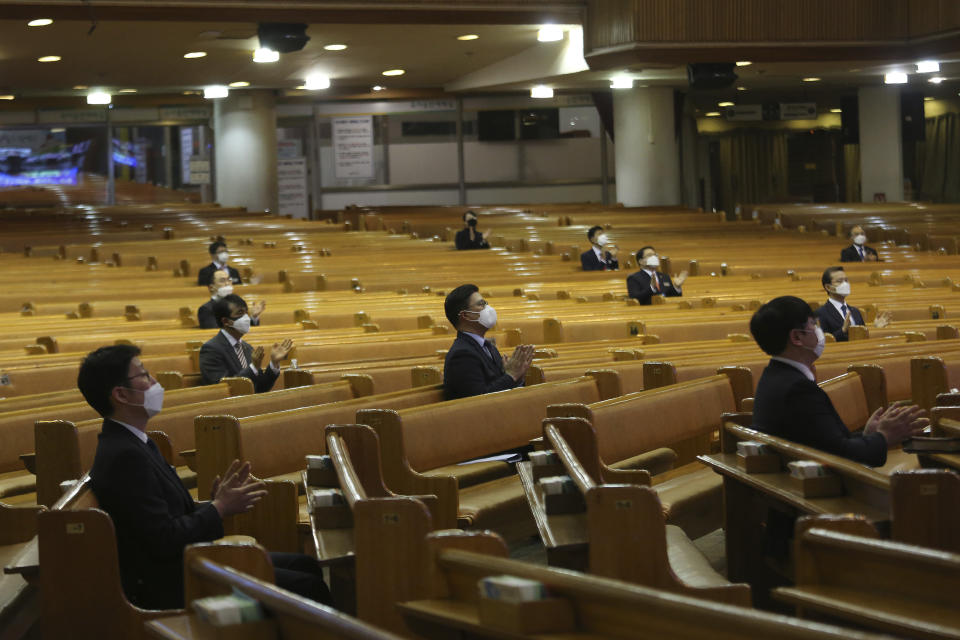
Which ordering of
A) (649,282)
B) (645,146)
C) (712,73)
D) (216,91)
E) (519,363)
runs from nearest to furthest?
(519,363)
(649,282)
(712,73)
(216,91)
(645,146)

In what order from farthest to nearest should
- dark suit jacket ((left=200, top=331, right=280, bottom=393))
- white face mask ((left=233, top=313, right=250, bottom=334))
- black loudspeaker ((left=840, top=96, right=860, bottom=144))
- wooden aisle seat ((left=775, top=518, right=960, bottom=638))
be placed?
black loudspeaker ((left=840, top=96, right=860, bottom=144)) < white face mask ((left=233, top=313, right=250, bottom=334)) < dark suit jacket ((left=200, top=331, right=280, bottom=393)) < wooden aisle seat ((left=775, top=518, right=960, bottom=638))

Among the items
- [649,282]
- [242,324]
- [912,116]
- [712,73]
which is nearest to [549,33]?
[712,73]

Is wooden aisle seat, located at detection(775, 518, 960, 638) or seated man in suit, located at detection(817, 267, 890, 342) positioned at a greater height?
seated man in suit, located at detection(817, 267, 890, 342)

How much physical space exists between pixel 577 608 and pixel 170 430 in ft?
8.26

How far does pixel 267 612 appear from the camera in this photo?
2014 mm

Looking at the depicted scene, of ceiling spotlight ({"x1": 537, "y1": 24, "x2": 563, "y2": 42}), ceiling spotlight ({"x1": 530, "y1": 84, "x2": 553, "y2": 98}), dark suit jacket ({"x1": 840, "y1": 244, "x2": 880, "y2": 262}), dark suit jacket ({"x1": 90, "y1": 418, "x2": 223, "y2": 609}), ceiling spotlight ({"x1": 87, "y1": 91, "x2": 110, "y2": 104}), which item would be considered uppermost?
ceiling spotlight ({"x1": 87, "y1": 91, "x2": 110, "y2": 104})

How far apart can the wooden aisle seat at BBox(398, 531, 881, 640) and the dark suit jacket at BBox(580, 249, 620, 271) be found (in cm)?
922

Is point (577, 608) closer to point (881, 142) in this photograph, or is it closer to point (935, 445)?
point (935, 445)

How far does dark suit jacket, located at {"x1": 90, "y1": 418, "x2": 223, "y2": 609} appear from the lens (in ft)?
9.52

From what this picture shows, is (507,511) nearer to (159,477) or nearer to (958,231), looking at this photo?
(159,477)

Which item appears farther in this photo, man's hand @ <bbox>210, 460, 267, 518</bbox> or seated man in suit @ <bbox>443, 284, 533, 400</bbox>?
seated man in suit @ <bbox>443, 284, 533, 400</bbox>

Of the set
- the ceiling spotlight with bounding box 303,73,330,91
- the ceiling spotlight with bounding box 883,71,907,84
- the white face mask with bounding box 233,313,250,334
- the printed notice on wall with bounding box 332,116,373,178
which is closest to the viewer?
the white face mask with bounding box 233,313,250,334

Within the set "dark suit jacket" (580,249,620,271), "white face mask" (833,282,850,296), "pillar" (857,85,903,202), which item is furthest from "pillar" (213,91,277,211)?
"white face mask" (833,282,850,296)

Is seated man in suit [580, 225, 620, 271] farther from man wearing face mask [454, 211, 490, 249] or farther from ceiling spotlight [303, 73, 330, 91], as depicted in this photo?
ceiling spotlight [303, 73, 330, 91]
